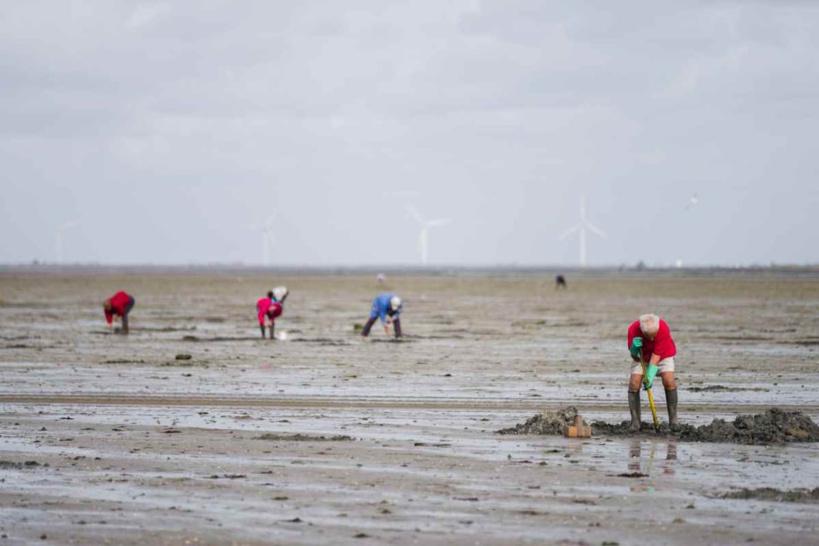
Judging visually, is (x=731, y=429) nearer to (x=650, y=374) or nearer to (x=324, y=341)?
(x=650, y=374)

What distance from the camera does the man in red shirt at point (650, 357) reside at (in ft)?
59.6

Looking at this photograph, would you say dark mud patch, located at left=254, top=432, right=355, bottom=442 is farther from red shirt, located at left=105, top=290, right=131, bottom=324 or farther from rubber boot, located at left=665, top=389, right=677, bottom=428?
red shirt, located at left=105, top=290, right=131, bottom=324

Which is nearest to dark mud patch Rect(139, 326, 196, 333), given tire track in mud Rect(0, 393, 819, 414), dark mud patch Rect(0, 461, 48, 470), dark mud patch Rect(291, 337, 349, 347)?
dark mud patch Rect(291, 337, 349, 347)

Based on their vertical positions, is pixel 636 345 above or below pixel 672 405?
above

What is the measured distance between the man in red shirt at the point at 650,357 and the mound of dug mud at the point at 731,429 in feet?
1.04

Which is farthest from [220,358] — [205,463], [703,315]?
[703,315]

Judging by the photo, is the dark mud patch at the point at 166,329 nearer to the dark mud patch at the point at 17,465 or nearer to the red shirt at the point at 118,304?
the red shirt at the point at 118,304

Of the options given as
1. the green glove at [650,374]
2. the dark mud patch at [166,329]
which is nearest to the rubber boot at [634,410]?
the green glove at [650,374]

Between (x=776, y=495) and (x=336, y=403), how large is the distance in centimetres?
993

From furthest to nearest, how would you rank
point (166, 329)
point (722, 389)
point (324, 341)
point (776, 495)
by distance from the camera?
point (166, 329), point (324, 341), point (722, 389), point (776, 495)

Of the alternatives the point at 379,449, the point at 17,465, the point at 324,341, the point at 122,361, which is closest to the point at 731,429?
the point at 379,449

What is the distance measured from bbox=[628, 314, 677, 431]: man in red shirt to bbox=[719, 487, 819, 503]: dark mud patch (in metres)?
4.46

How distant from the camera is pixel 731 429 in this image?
695 inches

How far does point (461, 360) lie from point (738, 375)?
6.84 m
